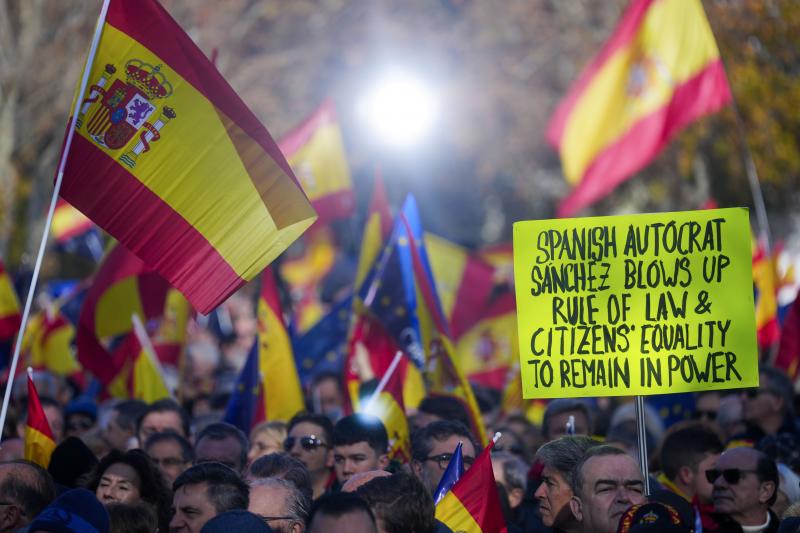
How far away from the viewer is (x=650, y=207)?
1133 inches

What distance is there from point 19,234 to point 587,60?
1174cm

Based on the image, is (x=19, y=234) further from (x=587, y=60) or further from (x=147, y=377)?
(x=147, y=377)

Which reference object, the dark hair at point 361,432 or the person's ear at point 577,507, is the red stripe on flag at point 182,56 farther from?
the person's ear at point 577,507

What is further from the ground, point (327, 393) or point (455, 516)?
point (327, 393)

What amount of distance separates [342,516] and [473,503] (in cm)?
127

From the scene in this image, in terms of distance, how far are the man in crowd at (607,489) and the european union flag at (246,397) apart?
4.05 metres

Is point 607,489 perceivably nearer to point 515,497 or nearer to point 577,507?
point 577,507

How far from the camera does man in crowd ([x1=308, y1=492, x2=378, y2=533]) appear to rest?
5148 millimetres

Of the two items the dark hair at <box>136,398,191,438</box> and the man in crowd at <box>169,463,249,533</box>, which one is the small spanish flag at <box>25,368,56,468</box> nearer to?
the dark hair at <box>136,398,191,438</box>

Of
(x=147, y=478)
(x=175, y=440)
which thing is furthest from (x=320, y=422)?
(x=147, y=478)

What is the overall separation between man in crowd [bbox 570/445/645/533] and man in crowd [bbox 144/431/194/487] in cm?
263

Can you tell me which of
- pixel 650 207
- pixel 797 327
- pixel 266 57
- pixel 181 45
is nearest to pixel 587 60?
pixel 650 207

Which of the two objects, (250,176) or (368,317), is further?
(368,317)

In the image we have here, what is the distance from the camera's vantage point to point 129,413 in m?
9.52
